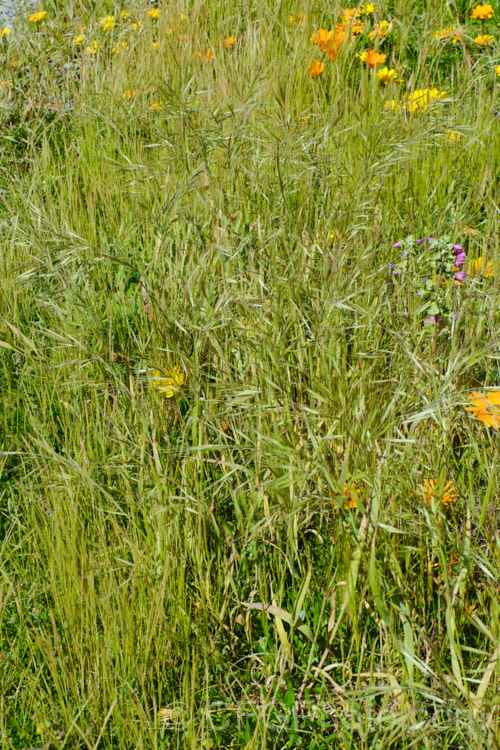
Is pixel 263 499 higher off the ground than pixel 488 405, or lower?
lower

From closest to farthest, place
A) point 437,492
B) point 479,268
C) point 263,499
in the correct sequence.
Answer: point 437,492
point 263,499
point 479,268

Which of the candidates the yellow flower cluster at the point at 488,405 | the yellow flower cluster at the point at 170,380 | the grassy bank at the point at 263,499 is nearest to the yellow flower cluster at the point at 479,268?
the grassy bank at the point at 263,499

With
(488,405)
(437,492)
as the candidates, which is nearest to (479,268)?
(488,405)

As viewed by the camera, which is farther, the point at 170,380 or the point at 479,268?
the point at 479,268

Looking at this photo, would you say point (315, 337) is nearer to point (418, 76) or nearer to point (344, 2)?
point (418, 76)

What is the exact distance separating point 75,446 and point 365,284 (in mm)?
657

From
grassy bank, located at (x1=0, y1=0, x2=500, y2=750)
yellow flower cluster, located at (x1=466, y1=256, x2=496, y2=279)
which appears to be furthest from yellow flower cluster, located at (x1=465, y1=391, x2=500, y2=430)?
yellow flower cluster, located at (x1=466, y1=256, x2=496, y2=279)

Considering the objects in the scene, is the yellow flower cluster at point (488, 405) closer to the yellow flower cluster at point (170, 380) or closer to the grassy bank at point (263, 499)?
the grassy bank at point (263, 499)

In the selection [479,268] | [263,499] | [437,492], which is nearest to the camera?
[437,492]

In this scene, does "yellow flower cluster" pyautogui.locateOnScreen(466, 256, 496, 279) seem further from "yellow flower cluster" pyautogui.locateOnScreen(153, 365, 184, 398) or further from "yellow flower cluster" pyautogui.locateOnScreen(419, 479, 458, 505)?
"yellow flower cluster" pyautogui.locateOnScreen(153, 365, 184, 398)

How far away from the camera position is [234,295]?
4.13ft


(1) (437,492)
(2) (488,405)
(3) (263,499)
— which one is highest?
(2) (488,405)

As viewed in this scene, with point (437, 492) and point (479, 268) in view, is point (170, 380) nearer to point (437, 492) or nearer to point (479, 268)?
point (437, 492)

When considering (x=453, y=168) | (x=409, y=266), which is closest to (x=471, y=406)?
(x=409, y=266)
